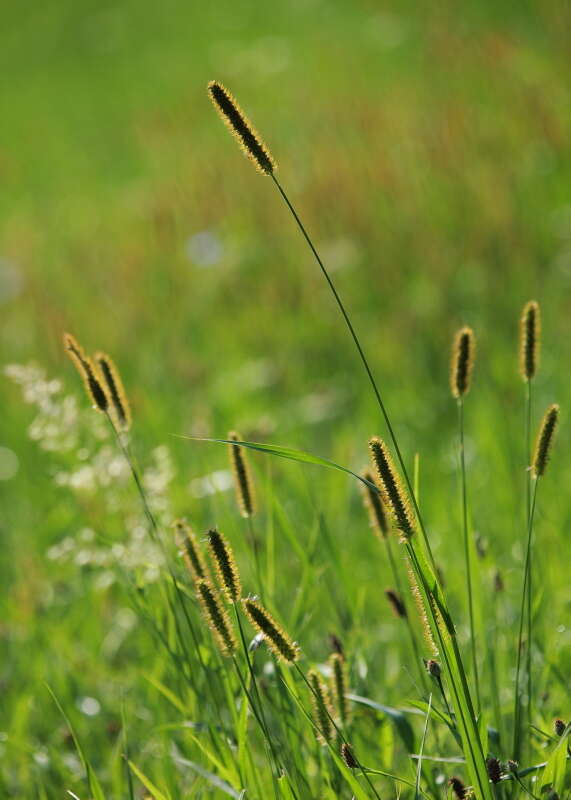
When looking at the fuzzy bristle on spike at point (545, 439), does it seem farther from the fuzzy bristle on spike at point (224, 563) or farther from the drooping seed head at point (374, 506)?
the fuzzy bristle on spike at point (224, 563)

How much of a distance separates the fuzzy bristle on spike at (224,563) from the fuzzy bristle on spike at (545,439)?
0.48 meters

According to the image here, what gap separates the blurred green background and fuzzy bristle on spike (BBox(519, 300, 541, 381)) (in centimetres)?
70

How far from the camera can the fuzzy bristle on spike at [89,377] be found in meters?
1.27

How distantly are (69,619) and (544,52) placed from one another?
5928 mm

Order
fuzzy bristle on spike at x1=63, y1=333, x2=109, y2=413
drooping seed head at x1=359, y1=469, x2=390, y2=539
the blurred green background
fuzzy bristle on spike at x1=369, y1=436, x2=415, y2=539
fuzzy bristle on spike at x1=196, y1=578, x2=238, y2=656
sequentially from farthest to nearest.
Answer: the blurred green background < drooping seed head at x1=359, y1=469, x2=390, y2=539 < fuzzy bristle on spike at x1=63, y1=333, x2=109, y2=413 < fuzzy bristle on spike at x1=196, y1=578, x2=238, y2=656 < fuzzy bristle on spike at x1=369, y1=436, x2=415, y2=539

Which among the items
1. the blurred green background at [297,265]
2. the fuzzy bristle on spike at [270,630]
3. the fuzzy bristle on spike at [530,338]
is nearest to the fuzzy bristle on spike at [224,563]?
the fuzzy bristle on spike at [270,630]

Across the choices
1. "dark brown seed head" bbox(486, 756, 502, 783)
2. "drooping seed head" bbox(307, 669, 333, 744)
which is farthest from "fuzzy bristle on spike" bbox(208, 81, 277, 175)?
"dark brown seed head" bbox(486, 756, 502, 783)

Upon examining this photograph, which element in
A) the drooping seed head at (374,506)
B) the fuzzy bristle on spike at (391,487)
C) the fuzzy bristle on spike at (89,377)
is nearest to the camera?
the fuzzy bristle on spike at (391,487)

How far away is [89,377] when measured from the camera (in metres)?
1.27

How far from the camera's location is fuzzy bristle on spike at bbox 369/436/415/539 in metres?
1.04

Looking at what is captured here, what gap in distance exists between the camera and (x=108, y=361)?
1348 mm

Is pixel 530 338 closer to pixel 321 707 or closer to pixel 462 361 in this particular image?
pixel 462 361

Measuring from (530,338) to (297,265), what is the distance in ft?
12.3

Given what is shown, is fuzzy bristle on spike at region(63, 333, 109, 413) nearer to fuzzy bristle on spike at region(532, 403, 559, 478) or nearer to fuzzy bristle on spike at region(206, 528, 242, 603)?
fuzzy bristle on spike at region(206, 528, 242, 603)
